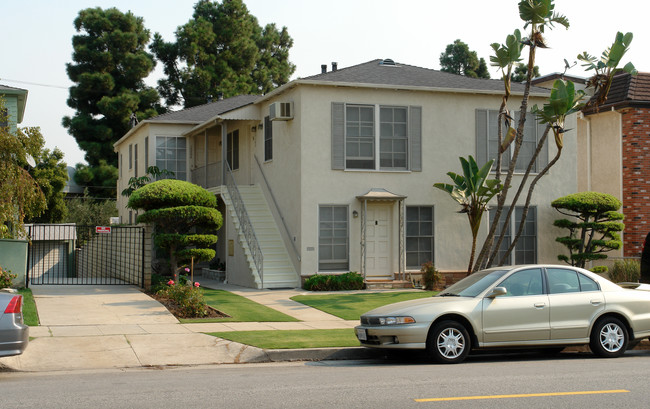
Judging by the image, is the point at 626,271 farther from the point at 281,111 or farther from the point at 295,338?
the point at 295,338

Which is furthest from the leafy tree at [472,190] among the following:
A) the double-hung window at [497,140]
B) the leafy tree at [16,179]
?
the leafy tree at [16,179]

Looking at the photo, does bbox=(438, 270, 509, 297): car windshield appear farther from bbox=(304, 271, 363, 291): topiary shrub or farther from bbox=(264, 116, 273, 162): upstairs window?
bbox=(264, 116, 273, 162): upstairs window

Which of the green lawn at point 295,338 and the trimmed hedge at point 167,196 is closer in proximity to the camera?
the green lawn at point 295,338

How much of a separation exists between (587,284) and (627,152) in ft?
50.2

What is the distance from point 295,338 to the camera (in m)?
12.4

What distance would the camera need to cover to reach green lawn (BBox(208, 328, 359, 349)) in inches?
463

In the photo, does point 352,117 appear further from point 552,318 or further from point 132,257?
point 552,318

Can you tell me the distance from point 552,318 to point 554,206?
1283 cm

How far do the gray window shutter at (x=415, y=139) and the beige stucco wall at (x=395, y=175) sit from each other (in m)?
0.18

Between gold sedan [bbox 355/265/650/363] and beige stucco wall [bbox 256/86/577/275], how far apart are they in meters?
10.1

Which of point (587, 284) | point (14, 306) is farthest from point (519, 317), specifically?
point (14, 306)

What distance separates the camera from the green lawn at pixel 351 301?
1633cm

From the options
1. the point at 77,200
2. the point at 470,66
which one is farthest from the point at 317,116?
the point at 470,66

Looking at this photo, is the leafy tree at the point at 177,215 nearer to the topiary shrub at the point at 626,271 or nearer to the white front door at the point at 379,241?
the white front door at the point at 379,241
